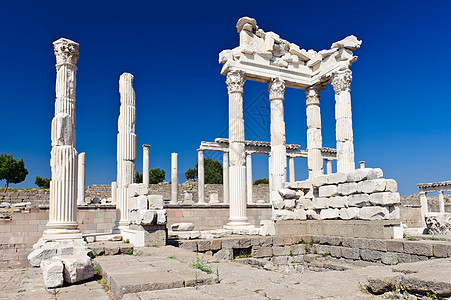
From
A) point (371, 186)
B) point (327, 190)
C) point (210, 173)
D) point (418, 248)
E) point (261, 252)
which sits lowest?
point (261, 252)

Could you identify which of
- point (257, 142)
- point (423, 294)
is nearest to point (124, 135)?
point (423, 294)

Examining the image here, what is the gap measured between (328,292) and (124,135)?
10985 millimetres

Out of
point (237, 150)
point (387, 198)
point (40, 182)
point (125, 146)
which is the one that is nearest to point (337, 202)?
point (387, 198)

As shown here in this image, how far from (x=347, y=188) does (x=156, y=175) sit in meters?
52.1

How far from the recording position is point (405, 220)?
1253 inches

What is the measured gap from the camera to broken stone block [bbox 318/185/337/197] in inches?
483

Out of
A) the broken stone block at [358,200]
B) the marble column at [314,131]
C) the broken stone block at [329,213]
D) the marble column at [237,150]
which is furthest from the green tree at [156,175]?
the broken stone block at [358,200]

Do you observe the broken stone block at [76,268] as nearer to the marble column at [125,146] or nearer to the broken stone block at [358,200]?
the marble column at [125,146]

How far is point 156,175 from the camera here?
61.6 m

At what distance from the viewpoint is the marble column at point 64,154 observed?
36.5ft

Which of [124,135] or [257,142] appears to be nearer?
[124,135]

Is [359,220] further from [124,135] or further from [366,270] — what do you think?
[124,135]

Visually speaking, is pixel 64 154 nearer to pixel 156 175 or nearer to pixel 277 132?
pixel 277 132

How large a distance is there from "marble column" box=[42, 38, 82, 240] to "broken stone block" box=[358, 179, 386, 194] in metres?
8.32
